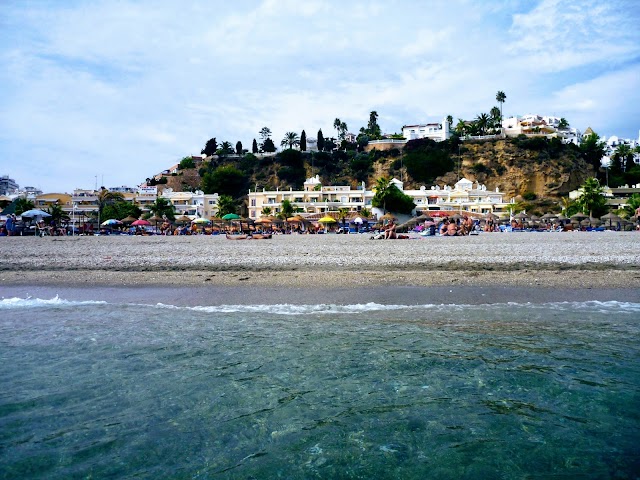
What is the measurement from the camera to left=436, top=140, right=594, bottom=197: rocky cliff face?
79625 millimetres

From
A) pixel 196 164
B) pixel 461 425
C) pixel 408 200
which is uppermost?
pixel 196 164

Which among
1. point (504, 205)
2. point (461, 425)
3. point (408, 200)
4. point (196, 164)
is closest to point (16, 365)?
point (461, 425)

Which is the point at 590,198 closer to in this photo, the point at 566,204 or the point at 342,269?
the point at 566,204

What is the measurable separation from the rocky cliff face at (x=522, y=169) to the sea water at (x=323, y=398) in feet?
257

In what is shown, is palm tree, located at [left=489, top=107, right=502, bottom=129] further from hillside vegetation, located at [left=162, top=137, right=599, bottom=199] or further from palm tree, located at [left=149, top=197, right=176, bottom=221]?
palm tree, located at [left=149, top=197, right=176, bottom=221]

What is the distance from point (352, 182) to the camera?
88.0m

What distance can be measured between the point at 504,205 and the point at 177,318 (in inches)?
2613

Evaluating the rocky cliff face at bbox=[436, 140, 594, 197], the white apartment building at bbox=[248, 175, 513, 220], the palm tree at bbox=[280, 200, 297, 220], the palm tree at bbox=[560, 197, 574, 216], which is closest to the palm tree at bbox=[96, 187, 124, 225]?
the white apartment building at bbox=[248, 175, 513, 220]

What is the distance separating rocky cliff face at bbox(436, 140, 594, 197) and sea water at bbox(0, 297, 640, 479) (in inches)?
3083

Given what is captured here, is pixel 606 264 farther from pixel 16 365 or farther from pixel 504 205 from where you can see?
pixel 504 205

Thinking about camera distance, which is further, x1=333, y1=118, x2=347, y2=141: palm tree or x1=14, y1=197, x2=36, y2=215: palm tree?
x1=333, y1=118, x2=347, y2=141: palm tree

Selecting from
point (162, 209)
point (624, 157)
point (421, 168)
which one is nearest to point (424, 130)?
point (421, 168)

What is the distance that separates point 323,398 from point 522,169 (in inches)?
3323

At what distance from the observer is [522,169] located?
80.9m
